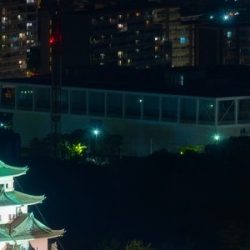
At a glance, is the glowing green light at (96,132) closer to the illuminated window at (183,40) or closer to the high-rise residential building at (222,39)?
the high-rise residential building at (222,39)

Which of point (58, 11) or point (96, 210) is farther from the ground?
point (58, 11)

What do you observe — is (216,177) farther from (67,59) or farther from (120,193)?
(67,59)

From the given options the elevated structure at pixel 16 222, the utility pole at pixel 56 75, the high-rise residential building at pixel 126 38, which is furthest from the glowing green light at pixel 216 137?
the elevated structure at pixel 16 222

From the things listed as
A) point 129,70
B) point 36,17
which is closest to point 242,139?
point 129,70

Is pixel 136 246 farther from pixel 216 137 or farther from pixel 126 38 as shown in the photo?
pixel 126 38

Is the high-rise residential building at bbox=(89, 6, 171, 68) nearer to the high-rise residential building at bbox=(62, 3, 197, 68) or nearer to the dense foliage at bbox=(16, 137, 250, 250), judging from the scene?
the high-rise residential building at bbox=(62, 3, 197, 68)

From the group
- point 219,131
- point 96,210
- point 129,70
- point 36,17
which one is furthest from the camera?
point 36,17

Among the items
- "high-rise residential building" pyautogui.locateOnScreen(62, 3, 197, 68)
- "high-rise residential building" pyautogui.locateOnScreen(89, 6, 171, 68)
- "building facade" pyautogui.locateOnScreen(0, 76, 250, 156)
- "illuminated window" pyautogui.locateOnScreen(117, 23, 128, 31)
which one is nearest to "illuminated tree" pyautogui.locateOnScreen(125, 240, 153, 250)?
"building facade" pyautogui.locateOnScreen(0, 76, 250, 156)
